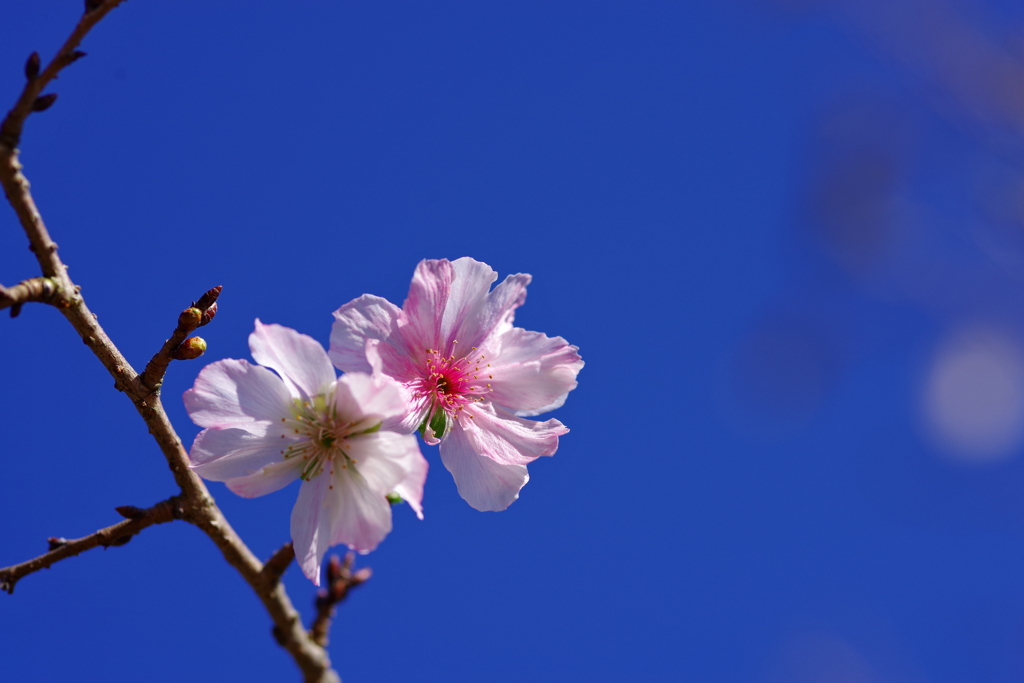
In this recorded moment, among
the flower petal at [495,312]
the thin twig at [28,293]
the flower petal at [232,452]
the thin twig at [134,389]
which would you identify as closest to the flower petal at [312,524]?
the flower petal at [232,452]

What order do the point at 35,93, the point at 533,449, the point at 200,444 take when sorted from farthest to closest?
the point at 533,449, the point at 200,444, the point at 35,93

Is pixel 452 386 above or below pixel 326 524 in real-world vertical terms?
above

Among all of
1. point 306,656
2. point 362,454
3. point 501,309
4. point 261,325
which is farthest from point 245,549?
point 501,309

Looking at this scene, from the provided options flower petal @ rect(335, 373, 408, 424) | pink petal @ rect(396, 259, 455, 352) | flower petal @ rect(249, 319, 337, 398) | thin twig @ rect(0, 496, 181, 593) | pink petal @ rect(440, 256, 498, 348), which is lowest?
flower petal @ rect(335, 373, 408, 424)

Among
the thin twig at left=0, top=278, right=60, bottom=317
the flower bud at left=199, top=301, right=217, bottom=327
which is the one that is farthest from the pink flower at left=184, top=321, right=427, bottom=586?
the thin twig at left=0, top=278, right=60, bottom=317

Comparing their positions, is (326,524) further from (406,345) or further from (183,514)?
(406,345)

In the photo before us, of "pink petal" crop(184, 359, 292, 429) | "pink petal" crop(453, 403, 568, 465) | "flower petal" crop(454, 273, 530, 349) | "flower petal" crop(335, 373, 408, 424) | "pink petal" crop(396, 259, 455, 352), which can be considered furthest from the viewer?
"flower petal" crop(454, 273, 530, 349)

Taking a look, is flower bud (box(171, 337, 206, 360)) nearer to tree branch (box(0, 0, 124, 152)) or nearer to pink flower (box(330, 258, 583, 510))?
pink flower (box(330, 258, 583, 510))
